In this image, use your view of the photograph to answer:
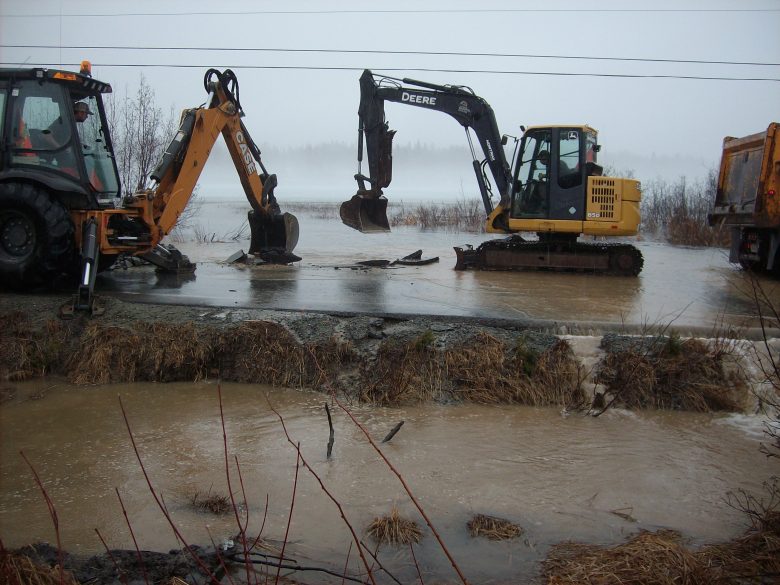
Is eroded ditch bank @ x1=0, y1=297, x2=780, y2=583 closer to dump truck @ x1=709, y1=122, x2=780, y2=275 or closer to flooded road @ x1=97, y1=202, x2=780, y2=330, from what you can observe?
flooded road @ x1=97, y1=202, x2=780, y2=330

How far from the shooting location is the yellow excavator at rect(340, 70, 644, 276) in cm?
1201

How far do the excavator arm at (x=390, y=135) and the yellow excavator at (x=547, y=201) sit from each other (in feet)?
0.06

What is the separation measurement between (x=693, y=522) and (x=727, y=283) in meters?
7.84

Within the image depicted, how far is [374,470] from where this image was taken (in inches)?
200

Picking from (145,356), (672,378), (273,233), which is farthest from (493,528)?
(273,233)

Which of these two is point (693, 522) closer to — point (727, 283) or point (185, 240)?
point (727, 283)

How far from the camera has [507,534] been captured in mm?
4133

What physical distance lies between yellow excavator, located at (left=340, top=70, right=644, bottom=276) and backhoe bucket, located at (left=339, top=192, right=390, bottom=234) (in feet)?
0.06

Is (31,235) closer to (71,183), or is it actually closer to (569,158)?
(71,183)

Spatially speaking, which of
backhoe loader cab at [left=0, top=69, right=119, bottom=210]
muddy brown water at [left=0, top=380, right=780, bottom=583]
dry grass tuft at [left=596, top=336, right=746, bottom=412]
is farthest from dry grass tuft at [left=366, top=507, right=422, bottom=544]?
backhoe loader cab at [left=0, top=69, right=119, bottom=210]

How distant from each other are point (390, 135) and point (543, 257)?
3602 millimetres

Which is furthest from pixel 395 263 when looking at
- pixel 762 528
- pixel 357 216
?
pixel 762 528

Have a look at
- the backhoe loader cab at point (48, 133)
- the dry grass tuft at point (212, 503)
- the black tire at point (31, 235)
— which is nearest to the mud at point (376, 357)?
the black tire at point (31, 235)

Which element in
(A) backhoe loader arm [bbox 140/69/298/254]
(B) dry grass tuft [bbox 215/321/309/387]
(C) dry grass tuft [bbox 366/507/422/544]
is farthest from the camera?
(A) backhoe loader arm [bbox 140/69/298/254]
